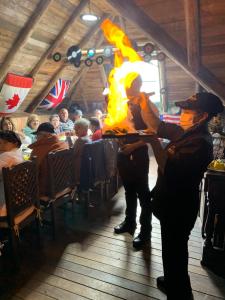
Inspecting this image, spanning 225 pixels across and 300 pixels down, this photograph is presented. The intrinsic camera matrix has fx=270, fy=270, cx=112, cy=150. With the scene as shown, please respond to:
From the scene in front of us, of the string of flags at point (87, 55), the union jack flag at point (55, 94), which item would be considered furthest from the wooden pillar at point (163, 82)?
the union jack flag at point (55, 94)

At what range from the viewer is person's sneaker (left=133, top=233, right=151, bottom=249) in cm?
301

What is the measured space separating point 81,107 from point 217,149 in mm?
6579

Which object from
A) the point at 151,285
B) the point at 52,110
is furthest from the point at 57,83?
the point at 151,285

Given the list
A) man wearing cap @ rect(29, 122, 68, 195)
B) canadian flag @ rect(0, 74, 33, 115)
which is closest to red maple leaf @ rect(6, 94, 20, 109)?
canadian flag @ rect(0, 74, 33, 115)

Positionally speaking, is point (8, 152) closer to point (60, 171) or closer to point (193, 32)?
point (60, 171)

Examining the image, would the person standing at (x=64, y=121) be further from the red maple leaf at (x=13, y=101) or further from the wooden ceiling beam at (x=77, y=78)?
the wooden ceiling beam at (x=77, y=78)

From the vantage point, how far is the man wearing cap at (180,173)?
5.74ft

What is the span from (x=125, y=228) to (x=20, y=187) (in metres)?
1.43

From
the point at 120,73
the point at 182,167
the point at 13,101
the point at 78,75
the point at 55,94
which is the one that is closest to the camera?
the point at 182,167

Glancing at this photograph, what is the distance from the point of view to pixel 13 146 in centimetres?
284

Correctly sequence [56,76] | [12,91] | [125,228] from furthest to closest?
1. [56,76]
2. [12,91]
3. [125,228]

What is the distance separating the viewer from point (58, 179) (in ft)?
10.5

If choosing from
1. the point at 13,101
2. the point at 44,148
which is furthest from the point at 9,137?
the point at 13,101

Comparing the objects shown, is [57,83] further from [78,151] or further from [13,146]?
[13,146]
